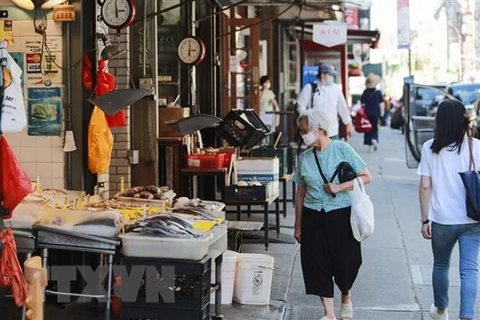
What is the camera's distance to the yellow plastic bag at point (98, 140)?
28.0ft

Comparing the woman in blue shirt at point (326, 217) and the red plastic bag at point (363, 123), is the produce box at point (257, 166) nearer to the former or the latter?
the woman in blue shirt at point (326, 217)

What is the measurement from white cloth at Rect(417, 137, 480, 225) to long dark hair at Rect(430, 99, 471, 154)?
6 cm

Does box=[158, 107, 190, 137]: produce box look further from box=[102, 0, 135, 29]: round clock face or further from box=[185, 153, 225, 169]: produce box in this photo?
box=[102, 0, 135, 29]: round clock face

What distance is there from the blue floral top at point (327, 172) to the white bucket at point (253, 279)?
93cm

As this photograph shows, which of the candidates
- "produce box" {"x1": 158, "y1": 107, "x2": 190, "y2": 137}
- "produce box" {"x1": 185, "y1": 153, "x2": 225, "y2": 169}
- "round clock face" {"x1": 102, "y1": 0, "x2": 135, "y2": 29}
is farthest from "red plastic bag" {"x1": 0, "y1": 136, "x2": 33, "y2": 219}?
"produce box" {"x1": 158, "y1": 107, "x2": 190, "y2": 137}

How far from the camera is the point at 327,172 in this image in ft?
23.3

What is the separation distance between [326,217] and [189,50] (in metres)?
6.08

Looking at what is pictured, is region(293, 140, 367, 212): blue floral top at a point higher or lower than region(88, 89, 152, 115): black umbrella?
lower

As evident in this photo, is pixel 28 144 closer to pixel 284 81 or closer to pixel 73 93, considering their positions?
pixel 73 93

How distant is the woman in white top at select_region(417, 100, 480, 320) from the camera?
6.89m

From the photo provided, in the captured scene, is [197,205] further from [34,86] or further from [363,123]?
[363,123]

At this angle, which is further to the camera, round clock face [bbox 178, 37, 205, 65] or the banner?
the banner

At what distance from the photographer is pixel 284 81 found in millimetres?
26438

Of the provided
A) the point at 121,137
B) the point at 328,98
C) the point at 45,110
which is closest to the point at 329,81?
the point at 328,98
